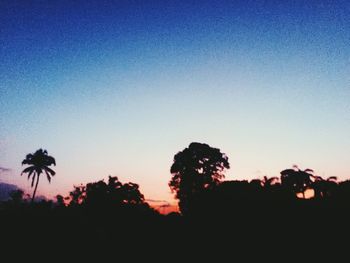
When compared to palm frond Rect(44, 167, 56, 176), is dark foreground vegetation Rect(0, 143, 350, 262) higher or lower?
lower

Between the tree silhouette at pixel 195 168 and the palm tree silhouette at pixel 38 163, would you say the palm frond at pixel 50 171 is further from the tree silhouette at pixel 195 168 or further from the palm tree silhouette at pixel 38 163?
the tree silhouette at pixel 195 168

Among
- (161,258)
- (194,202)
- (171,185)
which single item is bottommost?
(161,258)

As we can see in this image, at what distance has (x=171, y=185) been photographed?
189 ft

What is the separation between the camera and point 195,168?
5609cm

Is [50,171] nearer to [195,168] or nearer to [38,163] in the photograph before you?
[38,163]

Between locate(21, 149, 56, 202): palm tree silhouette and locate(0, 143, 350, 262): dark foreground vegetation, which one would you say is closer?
locate(0, 143, 350, 262): dark foreground vegetation

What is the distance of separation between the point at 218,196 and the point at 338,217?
1001cm

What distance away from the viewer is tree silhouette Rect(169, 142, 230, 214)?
55.7 m

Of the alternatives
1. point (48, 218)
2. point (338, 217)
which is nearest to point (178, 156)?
point (48, 218)

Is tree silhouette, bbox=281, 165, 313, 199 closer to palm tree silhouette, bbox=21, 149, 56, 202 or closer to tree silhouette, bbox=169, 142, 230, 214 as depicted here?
tree silhouette, bbox=169, 142, 230, 214

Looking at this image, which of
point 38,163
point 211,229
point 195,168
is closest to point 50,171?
point 38,163

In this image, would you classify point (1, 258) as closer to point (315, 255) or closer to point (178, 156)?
point (315, 255)

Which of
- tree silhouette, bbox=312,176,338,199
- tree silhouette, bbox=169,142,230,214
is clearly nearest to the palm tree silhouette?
tree silhouette, bbox=169,142,230,214

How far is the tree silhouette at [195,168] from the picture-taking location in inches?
2192
